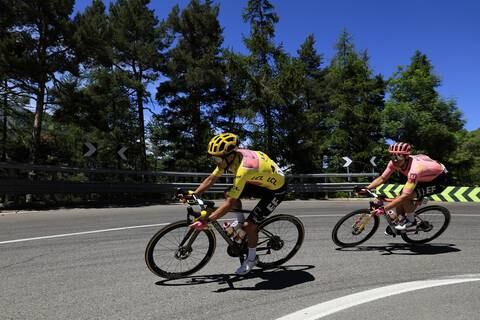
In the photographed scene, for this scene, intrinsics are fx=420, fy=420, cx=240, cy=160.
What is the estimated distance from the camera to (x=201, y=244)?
17.1ft

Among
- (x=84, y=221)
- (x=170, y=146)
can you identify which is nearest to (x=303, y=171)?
(x=170, y=146)

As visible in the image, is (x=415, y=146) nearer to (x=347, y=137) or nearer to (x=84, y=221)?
(x=347, y=137)

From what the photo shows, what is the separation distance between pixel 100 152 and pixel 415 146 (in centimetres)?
2651

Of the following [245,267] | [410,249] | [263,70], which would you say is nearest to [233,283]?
[245,267]

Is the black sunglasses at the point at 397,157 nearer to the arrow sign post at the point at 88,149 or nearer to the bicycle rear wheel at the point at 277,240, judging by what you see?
the bicycle rear wheel at the point at 277,240

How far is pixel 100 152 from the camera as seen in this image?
29.8 metres

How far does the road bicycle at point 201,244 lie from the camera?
498cm

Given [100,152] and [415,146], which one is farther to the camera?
[415,146]

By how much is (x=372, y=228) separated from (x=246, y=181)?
309 centimetres

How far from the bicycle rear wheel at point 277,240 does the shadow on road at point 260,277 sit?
0.26m

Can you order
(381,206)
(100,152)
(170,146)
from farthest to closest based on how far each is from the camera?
(170,146) → (100,152) → (381,206)

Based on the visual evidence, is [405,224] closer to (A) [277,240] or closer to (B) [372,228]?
(B) [372,228]

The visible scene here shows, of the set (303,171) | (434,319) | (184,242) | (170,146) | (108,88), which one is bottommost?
(434,319)

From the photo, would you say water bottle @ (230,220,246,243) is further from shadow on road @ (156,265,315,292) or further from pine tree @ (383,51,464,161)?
pine tree @ (383,51,464,161)
